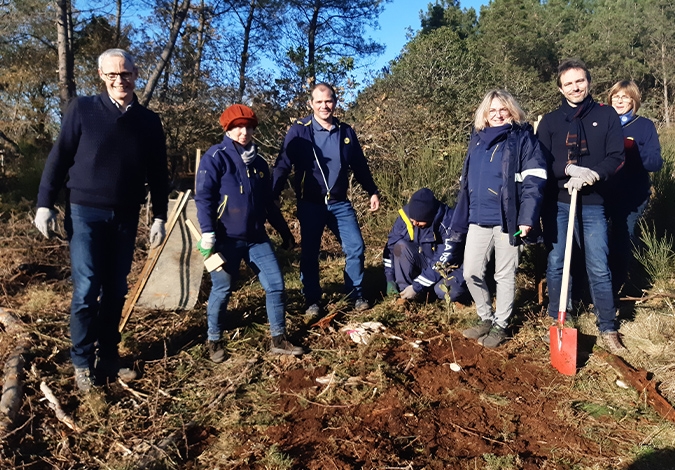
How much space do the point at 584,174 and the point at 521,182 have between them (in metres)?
0.39

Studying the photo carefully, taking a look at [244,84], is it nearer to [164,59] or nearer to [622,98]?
[164,59]

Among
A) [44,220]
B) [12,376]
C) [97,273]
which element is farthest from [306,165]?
[12,376]

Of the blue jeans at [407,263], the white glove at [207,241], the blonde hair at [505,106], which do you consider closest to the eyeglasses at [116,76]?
the white glove at [207,241]

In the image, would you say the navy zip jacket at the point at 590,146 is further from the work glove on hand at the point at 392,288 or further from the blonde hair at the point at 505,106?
the work glove on hand at the point at 392,288

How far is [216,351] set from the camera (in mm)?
3486

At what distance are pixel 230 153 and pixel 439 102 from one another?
676cm

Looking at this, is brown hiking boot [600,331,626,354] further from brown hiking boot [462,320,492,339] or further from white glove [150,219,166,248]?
white glove [150,219,166,248]

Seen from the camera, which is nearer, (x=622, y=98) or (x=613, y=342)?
(x=613, y=342)

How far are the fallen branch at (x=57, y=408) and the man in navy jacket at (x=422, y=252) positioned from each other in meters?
2.72

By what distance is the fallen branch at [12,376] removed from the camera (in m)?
2.70

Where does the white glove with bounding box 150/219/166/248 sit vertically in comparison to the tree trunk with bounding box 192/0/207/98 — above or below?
below

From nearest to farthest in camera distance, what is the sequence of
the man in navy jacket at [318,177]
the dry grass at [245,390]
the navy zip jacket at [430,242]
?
the dry grass at [245,390] < the man in navy jacket at [318,177] < the navy zip jacket at [430,242]

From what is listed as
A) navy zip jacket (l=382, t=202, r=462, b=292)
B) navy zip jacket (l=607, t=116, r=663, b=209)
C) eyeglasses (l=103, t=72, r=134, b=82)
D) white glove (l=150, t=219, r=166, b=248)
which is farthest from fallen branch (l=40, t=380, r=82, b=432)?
navy zip jacket (l=607, t=116, r=663, b=209)

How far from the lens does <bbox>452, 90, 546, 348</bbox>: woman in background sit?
3287mm
